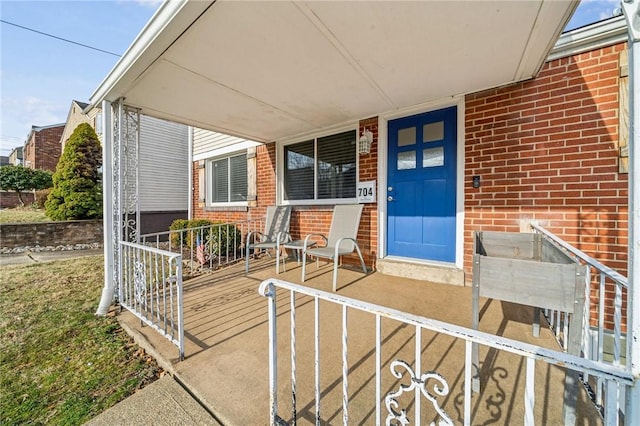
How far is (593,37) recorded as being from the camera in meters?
2.37

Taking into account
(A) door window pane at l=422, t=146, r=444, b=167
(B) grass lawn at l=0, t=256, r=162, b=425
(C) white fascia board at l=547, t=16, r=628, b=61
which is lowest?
(B) grass lawn at l=0, t=256, r=162, b=425

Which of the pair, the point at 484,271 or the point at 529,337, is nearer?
the point at 484,271

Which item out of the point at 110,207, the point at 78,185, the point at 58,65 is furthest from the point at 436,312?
the point at 78,185

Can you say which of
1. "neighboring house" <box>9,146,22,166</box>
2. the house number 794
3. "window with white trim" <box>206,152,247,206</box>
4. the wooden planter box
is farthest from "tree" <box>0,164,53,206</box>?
"neighboring house" <box>9,146,22,166</box>

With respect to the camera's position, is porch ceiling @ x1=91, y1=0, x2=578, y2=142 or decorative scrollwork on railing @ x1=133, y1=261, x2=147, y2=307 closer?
porch ceiling @ x1=91, y1=0, x2=578, y2=142

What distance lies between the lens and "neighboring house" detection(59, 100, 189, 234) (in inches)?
351

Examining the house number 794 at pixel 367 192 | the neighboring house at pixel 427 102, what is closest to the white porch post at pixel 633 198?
the neighboring house at pixel 427 102

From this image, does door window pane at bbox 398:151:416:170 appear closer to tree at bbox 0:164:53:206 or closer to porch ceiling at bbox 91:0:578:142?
porch ceiling at bbox 91:0:578:142

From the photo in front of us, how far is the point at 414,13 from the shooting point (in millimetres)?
1758

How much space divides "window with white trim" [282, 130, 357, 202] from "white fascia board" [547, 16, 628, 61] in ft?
8.10

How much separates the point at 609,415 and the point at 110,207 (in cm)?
400

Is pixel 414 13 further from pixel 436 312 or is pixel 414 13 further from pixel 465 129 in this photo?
pixel 436 312

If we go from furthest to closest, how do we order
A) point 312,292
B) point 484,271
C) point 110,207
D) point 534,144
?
point 110,207
point 534,144
point 484,271
point 312,292

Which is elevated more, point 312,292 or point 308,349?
point 312,292
